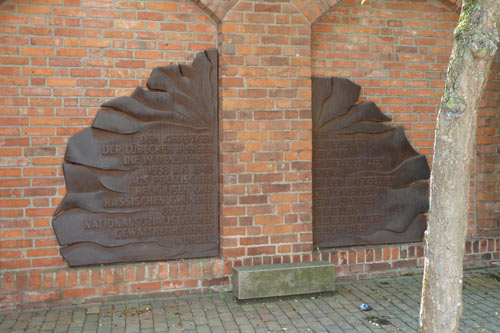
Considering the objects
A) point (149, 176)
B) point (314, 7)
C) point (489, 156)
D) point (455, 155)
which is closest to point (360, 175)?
point (489, 156)

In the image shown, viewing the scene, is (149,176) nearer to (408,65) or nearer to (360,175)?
(360,175)

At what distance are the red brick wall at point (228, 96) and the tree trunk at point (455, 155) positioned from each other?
2497 mm

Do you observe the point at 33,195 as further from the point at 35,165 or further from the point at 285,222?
the point at 285,222

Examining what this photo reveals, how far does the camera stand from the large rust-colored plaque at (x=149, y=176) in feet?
16.2

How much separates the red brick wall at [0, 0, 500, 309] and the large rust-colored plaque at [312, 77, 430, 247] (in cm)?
17

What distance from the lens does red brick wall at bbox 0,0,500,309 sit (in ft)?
15.7

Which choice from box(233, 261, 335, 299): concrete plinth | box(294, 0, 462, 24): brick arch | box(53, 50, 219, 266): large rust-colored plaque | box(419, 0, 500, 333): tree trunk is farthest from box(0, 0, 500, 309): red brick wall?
box(419, 0, 500, 333): tree trunk

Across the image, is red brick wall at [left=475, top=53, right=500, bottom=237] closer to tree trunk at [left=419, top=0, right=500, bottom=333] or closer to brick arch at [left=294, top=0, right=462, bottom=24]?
brick arch at [left=294, top=0, right=462, bottom=24]

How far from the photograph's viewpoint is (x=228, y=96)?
16.9ft

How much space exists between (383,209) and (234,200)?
68.5 inches

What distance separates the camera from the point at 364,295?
207 inches

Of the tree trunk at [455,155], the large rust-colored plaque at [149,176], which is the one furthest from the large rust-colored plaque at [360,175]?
the tree trunk at [455,155]

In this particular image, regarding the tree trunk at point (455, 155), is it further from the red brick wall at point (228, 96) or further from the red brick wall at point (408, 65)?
the red brick wall at point (408, 65)

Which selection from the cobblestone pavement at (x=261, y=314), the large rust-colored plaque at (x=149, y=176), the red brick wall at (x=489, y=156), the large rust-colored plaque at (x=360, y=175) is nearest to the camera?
the cobblestone pavement at (x=261, y=314)
